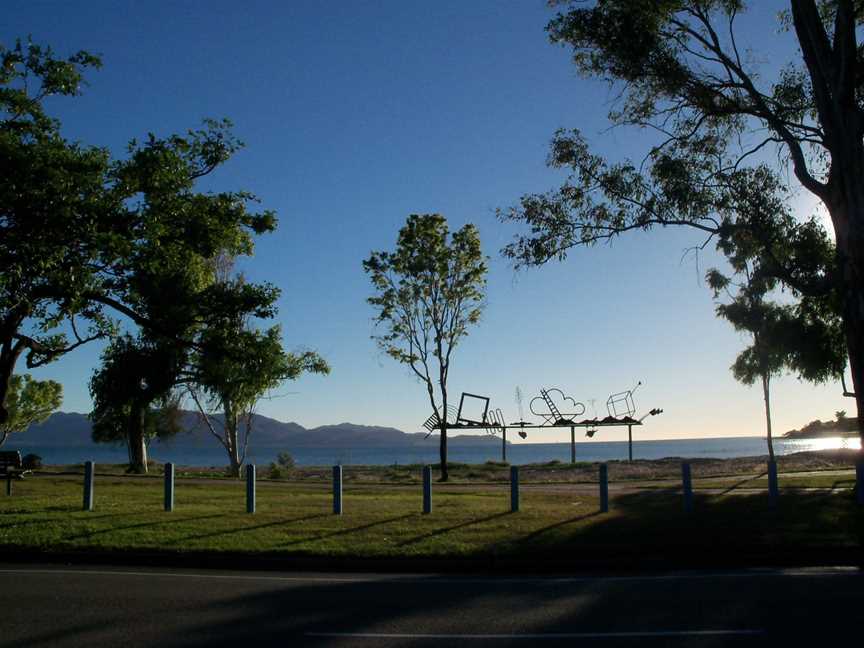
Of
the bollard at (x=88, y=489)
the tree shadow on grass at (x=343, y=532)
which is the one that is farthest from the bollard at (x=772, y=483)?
the bollard at (x=88, y=489)

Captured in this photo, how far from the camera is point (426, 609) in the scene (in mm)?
8891

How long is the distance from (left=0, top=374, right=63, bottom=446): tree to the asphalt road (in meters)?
43.5

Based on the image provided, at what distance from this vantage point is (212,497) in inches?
818

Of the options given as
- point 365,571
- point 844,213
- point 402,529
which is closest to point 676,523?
point 402,529

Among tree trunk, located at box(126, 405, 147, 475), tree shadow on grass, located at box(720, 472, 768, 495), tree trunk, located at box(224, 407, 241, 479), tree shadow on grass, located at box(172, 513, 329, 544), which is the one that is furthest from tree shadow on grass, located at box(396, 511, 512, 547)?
tree trunk, located at box(126, 405, 147, 475)

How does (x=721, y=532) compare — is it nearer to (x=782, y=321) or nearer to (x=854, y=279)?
(x=854, y=279)

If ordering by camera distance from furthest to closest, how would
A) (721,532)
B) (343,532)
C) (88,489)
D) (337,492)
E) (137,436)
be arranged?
(137,436)
(88,489)
(337,492)
(343,532)
(721,532)

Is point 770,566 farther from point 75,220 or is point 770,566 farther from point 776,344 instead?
point 776,344

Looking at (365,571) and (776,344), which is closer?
(365,571)

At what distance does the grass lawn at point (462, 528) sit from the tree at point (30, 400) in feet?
114

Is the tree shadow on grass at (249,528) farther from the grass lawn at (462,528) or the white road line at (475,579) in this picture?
the white road line at (475,579)

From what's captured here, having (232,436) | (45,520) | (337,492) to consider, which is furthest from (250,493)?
(232,436)

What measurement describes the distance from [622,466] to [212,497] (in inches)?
827

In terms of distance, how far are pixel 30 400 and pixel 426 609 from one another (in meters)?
49.7
